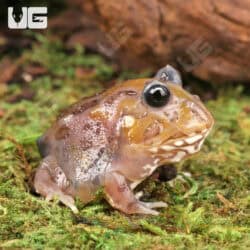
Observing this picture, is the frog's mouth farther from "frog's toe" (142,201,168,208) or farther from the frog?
"frog's toe" (142,201,168,208)

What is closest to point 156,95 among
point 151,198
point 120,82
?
point 151,198

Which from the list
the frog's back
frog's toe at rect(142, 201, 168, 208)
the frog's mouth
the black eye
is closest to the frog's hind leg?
the frog's back

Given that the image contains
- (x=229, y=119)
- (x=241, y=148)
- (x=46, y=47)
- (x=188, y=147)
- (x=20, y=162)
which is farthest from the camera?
(x=46, y=47)

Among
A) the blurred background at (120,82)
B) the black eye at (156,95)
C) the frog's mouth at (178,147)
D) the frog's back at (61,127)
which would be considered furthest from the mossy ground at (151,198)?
the black eye at (156,95)

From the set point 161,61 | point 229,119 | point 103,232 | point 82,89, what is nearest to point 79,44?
point 82,89

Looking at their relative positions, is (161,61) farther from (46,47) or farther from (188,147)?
(188,147)

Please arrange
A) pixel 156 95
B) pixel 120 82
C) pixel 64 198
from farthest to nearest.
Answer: pixel 120 82, pixel 64 198, pixel 156 95

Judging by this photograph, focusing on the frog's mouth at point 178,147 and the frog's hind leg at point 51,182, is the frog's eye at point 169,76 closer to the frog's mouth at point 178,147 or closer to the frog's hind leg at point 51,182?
→ the frog's mouth at point 178,147

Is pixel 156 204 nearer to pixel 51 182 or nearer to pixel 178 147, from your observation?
pixel 178 147
